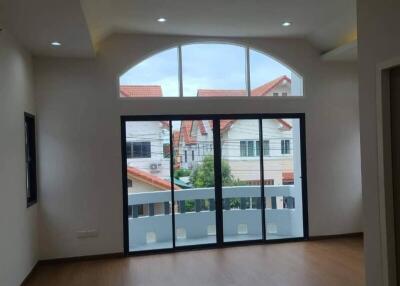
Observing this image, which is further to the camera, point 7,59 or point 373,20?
point 7,59

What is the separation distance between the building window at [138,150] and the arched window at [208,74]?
2.45 ft

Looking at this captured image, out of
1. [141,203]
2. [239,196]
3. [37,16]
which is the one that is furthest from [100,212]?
[37,16]

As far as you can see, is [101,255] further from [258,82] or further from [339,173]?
[339,173]

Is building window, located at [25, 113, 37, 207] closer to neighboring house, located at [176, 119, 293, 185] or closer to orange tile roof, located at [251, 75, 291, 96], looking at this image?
neighboring house, located at [176, 119, 293, 185]

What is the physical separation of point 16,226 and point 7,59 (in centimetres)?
189

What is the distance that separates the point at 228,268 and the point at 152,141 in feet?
7.24

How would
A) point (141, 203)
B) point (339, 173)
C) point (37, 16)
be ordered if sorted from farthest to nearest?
1. point (339, 173)
2. point (141, 203)
3. point (37, 16)

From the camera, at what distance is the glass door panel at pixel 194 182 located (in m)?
5.88

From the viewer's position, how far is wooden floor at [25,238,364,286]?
4.44m

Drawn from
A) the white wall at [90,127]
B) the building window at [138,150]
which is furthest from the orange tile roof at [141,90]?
the building window at [138,150]

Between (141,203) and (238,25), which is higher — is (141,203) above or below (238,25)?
below

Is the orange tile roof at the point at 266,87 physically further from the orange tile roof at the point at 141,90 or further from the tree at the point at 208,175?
the orange tile roof at the point at 141,90

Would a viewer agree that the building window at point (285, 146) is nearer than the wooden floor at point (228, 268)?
No

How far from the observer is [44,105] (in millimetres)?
5430
